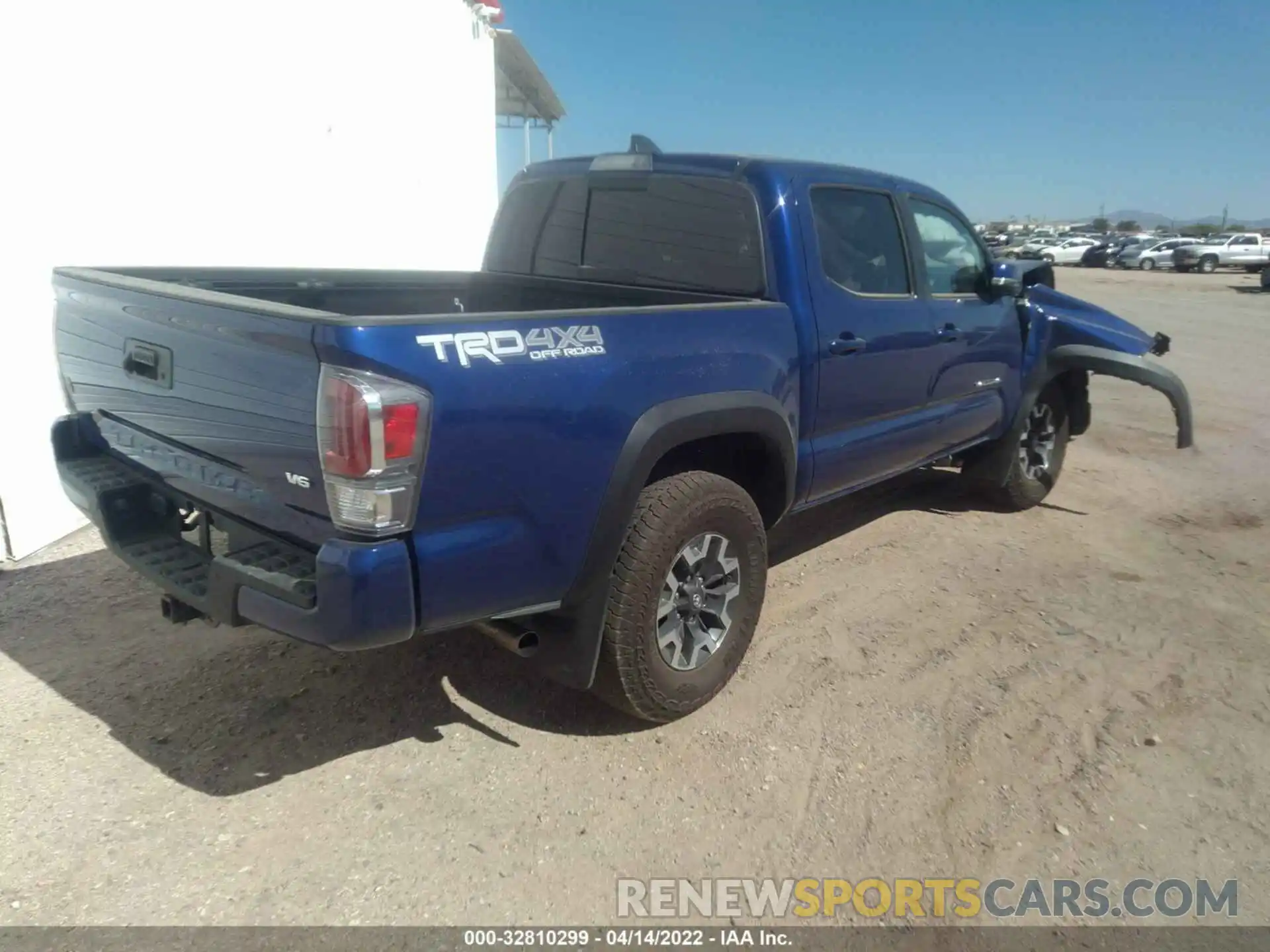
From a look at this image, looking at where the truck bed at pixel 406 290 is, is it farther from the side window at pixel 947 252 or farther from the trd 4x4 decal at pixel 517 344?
the side window at pixel 947 252

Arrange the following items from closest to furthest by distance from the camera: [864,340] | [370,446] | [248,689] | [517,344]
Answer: [370,446] → [517,344] → [248,689] → [864,340]

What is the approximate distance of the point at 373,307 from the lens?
168 inches

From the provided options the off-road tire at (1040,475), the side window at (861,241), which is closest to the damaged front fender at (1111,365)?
the off-road tire at (1040,475)

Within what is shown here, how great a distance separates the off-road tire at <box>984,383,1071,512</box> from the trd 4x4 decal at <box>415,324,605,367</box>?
155 inches

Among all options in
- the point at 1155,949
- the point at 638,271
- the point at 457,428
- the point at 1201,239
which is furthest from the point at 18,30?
the point at 1201,239

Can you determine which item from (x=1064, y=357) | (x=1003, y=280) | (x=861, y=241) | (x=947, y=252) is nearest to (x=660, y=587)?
(x=861, y=241)

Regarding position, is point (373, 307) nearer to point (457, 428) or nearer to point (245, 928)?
point (457, 428)

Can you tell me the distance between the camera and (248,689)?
350 cm

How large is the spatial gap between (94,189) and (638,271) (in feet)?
10.4

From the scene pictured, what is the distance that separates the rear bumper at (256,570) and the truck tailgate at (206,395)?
0.09 m

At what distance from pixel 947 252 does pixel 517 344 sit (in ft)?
10.6

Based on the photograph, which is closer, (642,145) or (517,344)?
(517,344)

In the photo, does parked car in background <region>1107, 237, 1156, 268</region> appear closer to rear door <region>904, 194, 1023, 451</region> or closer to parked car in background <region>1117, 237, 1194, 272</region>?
parked car in background <region>1117, 237, 1194, 272</region>

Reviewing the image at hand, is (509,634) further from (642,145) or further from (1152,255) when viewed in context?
(1152,255)
